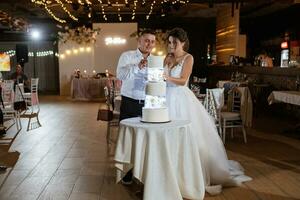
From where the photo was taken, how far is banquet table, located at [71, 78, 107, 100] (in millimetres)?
13867

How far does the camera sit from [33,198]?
4.01m

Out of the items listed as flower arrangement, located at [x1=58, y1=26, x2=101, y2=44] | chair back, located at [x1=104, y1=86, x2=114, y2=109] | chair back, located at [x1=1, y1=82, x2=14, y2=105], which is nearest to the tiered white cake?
chair back, located at [x1=104, y1=86, x2=114, y2=109]

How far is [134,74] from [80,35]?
1158cm

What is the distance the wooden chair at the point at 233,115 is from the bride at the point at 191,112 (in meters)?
2.06

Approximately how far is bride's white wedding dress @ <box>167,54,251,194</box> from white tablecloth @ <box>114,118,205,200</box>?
0.51 metres

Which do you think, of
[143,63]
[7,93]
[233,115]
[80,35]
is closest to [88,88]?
[80,35]

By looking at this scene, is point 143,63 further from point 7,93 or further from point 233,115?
point 7,93

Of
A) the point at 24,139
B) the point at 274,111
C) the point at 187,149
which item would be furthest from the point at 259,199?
the point at 274,111

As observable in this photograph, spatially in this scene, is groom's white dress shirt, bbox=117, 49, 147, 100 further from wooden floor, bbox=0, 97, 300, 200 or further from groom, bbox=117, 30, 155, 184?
wooden floor, bbox=0, 97, 300, 200

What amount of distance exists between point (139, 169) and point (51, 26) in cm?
1495

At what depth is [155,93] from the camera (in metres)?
3.47

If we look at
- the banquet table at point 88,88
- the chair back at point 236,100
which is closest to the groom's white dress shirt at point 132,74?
the chair back at point 236,100

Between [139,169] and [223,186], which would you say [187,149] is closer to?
[139,169]

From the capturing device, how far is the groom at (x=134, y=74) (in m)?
3.96
